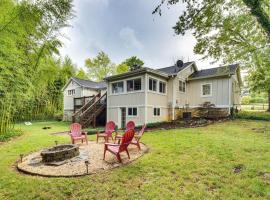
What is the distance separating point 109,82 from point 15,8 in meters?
11.6

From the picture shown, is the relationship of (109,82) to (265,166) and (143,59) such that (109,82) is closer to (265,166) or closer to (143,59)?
(265,166)

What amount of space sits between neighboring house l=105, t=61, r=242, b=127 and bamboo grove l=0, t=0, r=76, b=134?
5681 mm

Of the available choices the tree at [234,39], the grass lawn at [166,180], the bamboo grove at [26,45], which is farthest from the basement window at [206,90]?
the bamboo grove at [26,45]

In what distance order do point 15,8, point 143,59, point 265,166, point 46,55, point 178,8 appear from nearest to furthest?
point 15,8, point 265,166, point 178,8, point 46,55, point 143,59

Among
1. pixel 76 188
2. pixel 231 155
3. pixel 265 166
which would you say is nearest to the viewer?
pixel 76 188

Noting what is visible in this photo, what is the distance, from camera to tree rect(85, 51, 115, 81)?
38562 mm

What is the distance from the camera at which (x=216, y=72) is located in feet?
50.3

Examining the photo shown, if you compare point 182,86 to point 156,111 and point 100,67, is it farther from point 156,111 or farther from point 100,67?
point 100,67

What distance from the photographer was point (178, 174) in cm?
429

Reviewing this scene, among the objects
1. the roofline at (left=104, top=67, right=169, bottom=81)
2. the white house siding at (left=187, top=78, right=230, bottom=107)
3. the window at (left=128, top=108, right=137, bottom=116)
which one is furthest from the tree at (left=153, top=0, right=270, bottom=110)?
the window at (left=128, top=108, right=137, bottom=116)

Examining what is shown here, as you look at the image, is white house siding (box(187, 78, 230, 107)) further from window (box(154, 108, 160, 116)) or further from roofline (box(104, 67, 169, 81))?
window (box(154, 108, 160, 116))

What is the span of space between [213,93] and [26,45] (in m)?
13.7

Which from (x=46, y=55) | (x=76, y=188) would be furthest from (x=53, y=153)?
(x=46, y=55)

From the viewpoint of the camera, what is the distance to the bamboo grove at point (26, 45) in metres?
3.98
